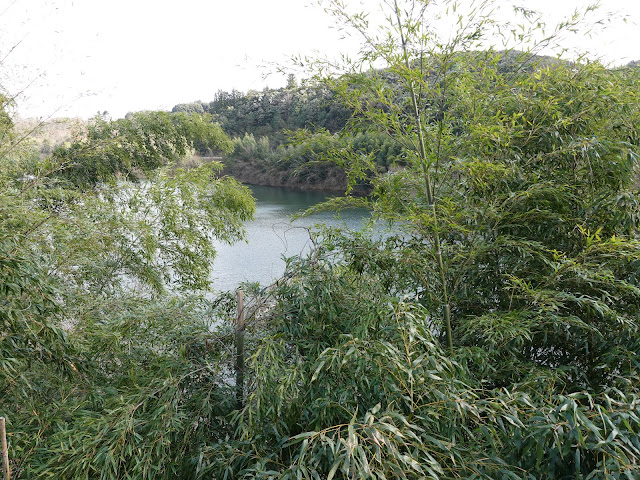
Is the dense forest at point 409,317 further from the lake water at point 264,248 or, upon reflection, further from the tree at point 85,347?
the lake water at point 264,248

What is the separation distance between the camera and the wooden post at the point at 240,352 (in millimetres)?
2320

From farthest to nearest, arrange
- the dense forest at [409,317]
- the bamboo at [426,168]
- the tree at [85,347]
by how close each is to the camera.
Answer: the bamboo at [426,168]
the tree at [85,347]
the dense forest at [409,317]

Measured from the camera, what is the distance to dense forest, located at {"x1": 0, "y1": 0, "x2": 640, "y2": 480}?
181 centimetres

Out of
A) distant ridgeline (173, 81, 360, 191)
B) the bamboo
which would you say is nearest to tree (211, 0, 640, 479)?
the bamboo

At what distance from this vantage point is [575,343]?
2.42 m

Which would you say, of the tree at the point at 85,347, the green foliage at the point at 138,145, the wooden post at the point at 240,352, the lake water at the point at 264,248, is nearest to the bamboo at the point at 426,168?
the wooden post at the point at 240,352

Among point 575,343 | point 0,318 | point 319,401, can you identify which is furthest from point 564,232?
point 0,318

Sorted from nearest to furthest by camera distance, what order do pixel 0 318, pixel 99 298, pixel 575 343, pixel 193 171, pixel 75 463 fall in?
pixel 75 463
pixel 0 318
pixel 575 343
pixel 99 298
pixel 193 171

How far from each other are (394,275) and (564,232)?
2.89ft

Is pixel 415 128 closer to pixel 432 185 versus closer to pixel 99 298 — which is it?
pixel 432 185

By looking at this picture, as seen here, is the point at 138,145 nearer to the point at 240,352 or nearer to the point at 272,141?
the point at 240,352

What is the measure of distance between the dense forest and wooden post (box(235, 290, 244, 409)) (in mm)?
14

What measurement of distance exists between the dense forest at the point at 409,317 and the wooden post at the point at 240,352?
0.04 ft

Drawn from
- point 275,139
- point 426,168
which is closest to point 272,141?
point 275,139
